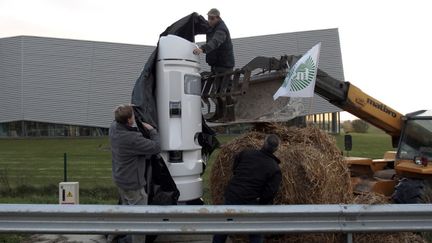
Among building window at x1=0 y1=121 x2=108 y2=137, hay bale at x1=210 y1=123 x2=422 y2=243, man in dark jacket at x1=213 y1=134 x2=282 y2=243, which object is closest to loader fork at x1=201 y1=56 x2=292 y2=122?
hay bale at x1=210 y1=123 x2=422 y2=243

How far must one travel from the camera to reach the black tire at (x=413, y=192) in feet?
24.4

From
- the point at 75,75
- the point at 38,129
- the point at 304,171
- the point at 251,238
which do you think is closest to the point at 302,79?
the point at 304,171

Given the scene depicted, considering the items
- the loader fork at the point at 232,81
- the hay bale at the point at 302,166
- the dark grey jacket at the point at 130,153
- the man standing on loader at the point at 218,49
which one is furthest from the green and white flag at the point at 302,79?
the dark grey jacket at the point at 130,153

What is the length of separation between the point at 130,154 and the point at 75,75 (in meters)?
59.6

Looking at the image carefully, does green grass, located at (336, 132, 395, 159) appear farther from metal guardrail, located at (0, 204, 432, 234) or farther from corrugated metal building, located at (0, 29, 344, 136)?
corrugated metal building, located at (0, 29, 344, 136)

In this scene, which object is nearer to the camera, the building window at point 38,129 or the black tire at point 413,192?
the black tire at point 413,192

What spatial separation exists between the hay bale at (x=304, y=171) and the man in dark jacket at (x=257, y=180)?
1.95 ft

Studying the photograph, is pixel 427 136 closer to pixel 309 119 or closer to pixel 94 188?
pixel 309 119

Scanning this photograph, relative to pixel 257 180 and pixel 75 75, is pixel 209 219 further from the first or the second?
pixel 75 75

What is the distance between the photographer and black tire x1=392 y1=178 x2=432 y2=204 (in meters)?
7.45

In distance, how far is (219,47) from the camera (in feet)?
24.4

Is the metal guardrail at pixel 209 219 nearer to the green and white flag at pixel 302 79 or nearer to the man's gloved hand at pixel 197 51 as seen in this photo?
the green and white flag at pixel 302 79

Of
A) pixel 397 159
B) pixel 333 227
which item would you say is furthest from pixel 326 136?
pixel 333 227

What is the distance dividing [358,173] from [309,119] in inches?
92.7
